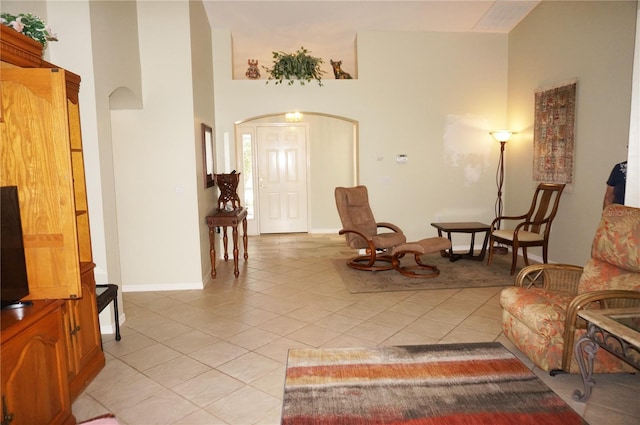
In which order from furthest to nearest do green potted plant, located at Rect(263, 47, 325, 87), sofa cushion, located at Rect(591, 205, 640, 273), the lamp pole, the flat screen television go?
the lamp pole
green potted plant, located at Rect(263, 47, 325, 87)
sofa cushion, located at Rect(591, 205, 640, 273)
the flat screen television

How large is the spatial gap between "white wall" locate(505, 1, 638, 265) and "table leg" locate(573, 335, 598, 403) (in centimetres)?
272

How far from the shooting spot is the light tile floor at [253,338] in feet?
7.87

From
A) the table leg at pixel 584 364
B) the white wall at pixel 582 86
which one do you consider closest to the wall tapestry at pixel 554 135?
the white wall at pixel 582 86

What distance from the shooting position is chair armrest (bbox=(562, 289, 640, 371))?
7.96 feet

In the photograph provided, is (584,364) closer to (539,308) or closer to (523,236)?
(539,308)

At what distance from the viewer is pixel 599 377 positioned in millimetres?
2674

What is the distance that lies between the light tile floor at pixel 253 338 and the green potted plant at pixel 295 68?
8.93ft

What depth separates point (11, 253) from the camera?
1.92m

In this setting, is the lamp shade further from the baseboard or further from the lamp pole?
the baseboard

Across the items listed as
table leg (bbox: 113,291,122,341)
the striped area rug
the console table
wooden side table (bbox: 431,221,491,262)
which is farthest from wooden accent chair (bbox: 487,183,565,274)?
table leg (bbox: 113,291,122,341)

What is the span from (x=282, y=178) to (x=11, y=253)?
645 centimetres

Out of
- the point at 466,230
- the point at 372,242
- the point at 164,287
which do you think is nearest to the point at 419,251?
the point at 372,242

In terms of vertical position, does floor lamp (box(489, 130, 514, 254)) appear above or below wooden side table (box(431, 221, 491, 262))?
above

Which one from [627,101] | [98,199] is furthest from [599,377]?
[98,199]
